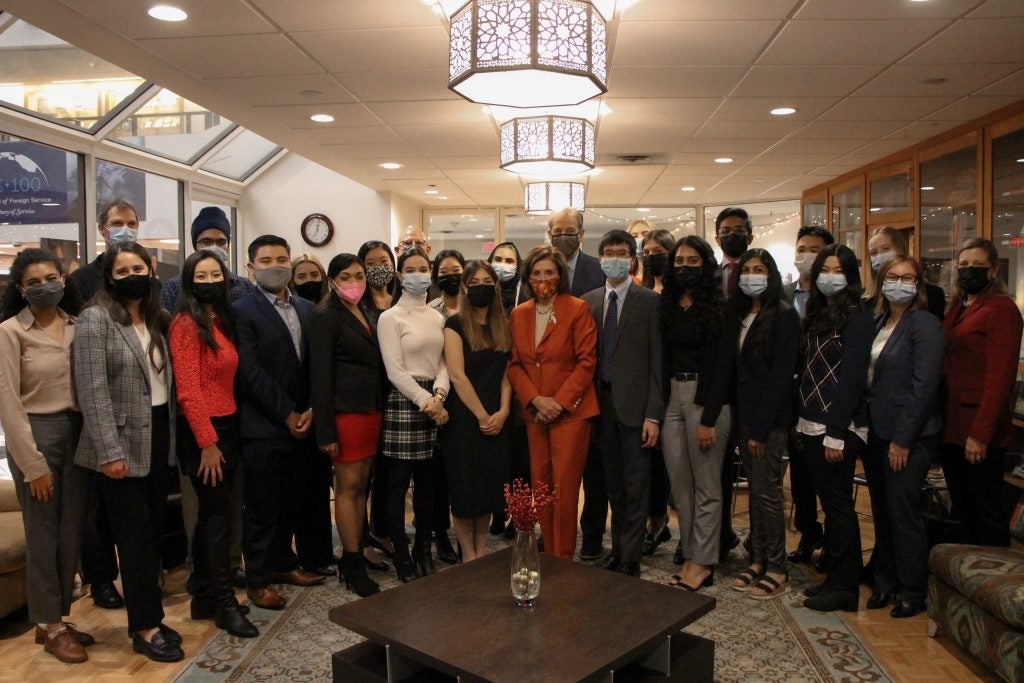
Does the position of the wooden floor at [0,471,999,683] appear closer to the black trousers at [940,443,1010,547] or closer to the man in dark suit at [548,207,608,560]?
the black trousers at [940,443,1010,547]

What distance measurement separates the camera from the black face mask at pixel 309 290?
4266 mm

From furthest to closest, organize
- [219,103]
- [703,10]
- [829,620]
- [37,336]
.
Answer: [219,103]
[703,10]
[829,620]
[37,336]

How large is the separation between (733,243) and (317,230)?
673 cm

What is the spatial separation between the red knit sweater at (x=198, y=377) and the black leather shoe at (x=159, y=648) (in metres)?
0.75

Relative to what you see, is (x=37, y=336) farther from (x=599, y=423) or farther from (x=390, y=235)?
(x=390, y=235)

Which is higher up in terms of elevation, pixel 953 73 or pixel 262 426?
pixel 953 73

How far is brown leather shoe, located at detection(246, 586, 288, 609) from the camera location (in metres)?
3.55

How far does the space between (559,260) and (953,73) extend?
2932 millimetres

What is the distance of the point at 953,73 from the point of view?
4.77 meters

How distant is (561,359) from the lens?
12.0 ft

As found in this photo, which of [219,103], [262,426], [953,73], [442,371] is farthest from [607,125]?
[262,426]

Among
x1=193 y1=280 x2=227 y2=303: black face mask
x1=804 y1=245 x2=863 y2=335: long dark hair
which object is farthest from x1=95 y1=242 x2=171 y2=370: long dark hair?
x1=804 y1=245 x2=863 y2=335: long dark hair

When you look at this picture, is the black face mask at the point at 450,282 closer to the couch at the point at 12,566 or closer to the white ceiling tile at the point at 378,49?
the white ceiling tile at the point at 378,49

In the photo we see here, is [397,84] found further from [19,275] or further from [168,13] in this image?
[19,275]
